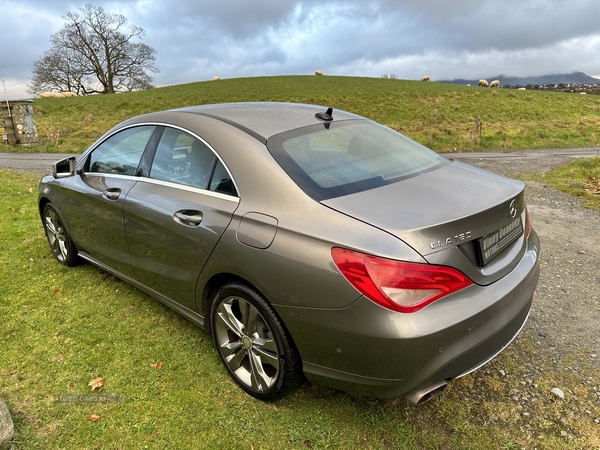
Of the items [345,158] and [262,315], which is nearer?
[262,315]

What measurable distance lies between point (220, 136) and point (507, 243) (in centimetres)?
181

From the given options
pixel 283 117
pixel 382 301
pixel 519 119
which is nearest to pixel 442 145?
pixel 519 119

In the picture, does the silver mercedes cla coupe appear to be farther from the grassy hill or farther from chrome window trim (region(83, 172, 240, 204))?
the grassy hill

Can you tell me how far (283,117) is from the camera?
296 cm

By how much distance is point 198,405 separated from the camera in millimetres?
2539

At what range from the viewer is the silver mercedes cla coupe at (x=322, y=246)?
6.29 feet

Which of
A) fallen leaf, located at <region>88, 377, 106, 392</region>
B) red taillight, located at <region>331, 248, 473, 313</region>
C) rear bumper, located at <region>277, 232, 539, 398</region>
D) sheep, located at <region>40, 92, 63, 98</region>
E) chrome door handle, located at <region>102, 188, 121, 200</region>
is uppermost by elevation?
sheep, located at <region>40, 92, 63, 98</region>

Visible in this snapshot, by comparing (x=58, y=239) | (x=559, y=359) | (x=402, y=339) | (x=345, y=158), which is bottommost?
(x=559, y=359)

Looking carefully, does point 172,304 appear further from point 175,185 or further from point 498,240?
point 498,240

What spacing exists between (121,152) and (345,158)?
2017mm

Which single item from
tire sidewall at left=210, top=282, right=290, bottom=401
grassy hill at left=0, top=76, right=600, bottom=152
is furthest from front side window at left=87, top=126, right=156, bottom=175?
grassy hill at left=0, top=76, right=600, bottom=152

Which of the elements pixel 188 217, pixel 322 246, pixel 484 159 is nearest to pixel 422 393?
pixel 322 246

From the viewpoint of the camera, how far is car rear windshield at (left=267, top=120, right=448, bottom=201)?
7.67 feet

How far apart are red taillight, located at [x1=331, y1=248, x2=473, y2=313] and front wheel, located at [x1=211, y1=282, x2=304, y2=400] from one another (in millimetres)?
597
